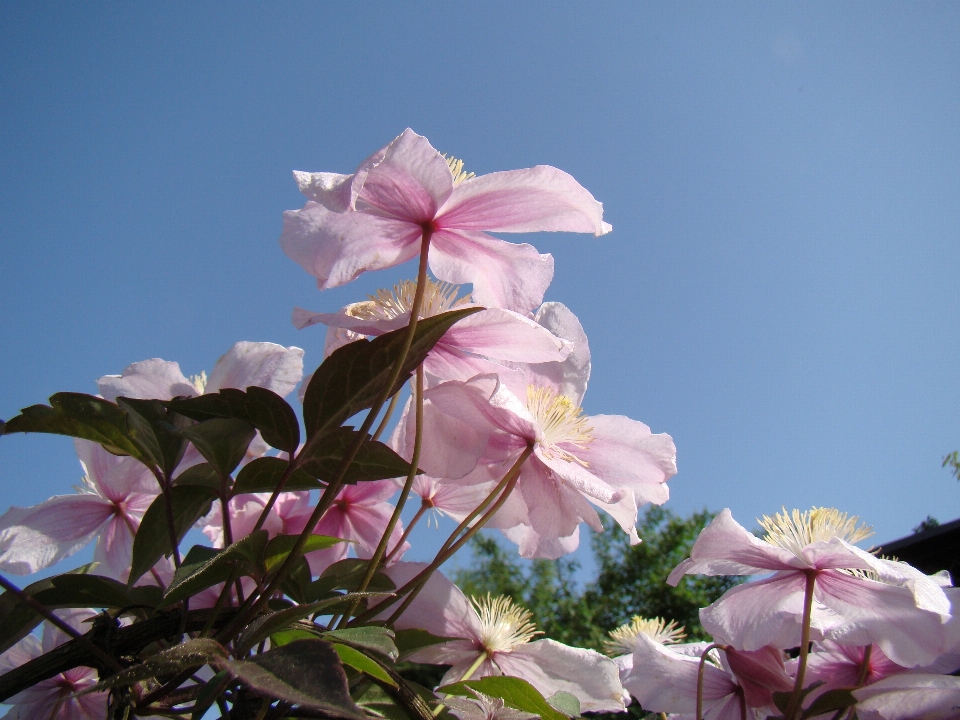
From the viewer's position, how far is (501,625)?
789 mm

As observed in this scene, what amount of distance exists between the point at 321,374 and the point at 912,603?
61cm

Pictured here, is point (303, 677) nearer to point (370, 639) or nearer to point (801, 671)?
point (370, 639)

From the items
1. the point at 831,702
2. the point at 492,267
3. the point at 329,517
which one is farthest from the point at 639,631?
the point at 492,267

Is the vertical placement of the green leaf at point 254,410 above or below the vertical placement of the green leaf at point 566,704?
above

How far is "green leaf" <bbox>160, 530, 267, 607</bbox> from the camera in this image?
0.43m

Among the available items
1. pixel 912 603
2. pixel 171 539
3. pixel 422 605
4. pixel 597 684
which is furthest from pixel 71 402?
pixel 912 603

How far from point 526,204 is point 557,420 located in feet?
0.74

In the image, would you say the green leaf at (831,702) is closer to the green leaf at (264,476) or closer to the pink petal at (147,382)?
the green leaf at (264,476)

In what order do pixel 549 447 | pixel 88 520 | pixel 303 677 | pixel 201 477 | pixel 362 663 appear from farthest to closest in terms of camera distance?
pixel 88 520 < pixel 549 447 < pixel 201 477 < pixel 362 663 < pixel 303 677

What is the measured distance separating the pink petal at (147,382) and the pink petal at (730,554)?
0.56 m

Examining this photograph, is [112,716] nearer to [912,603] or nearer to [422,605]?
[422,605]

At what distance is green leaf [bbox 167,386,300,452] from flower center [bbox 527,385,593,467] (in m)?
0.26

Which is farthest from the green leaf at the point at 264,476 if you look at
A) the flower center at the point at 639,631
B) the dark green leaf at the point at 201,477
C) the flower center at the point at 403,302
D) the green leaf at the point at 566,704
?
the flower center at the point at 639,631

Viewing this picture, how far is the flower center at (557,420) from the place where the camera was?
676 millimetres
